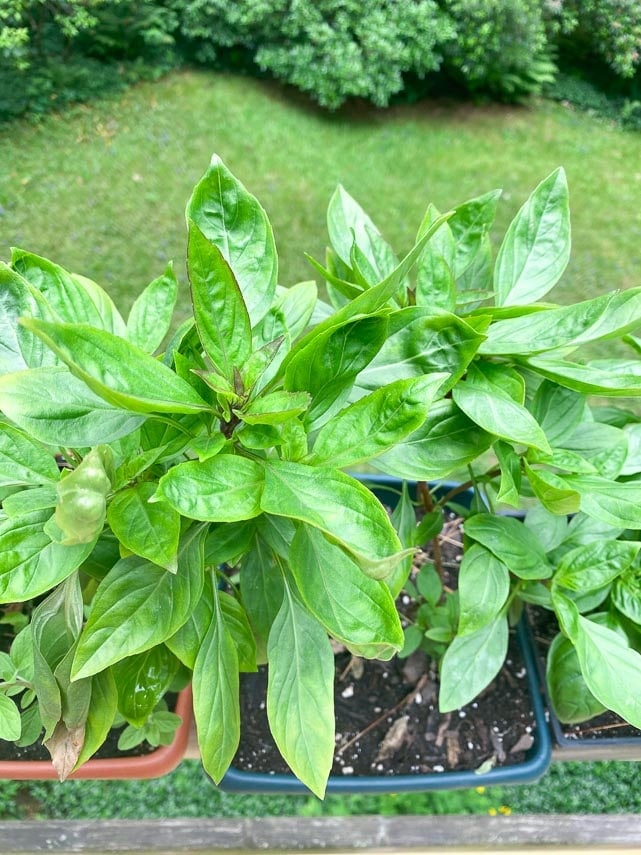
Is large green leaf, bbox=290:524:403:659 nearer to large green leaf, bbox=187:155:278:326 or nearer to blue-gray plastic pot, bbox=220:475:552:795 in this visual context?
large green leaf, bbox=187:155:278:326

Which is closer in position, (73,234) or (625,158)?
(73,234)

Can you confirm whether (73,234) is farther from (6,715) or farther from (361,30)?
(6,715)

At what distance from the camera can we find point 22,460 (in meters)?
0.57

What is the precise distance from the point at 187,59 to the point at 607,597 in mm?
3796

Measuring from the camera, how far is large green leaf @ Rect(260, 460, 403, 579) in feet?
1.37

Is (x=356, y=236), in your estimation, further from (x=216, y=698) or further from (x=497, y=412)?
(x=216, y=698)

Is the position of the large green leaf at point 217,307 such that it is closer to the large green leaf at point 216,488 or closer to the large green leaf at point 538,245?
the large green leaf at point 216,488

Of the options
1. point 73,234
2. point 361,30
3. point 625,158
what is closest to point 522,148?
point 625,158

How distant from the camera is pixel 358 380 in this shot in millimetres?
583

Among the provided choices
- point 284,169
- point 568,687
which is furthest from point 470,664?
point 284,169

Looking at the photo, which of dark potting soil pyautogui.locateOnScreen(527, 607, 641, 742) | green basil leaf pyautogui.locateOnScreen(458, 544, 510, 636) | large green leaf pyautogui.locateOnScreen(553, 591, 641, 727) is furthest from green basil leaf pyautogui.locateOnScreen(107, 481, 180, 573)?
dark potting soil pyautogui.locateOnScreen(527, 607, 641, 742)

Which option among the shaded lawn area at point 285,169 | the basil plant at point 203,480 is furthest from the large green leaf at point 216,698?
the shaded lawn area at point 285,169

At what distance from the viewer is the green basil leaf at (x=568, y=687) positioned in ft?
2.56

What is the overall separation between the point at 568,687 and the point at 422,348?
1.62 ft
